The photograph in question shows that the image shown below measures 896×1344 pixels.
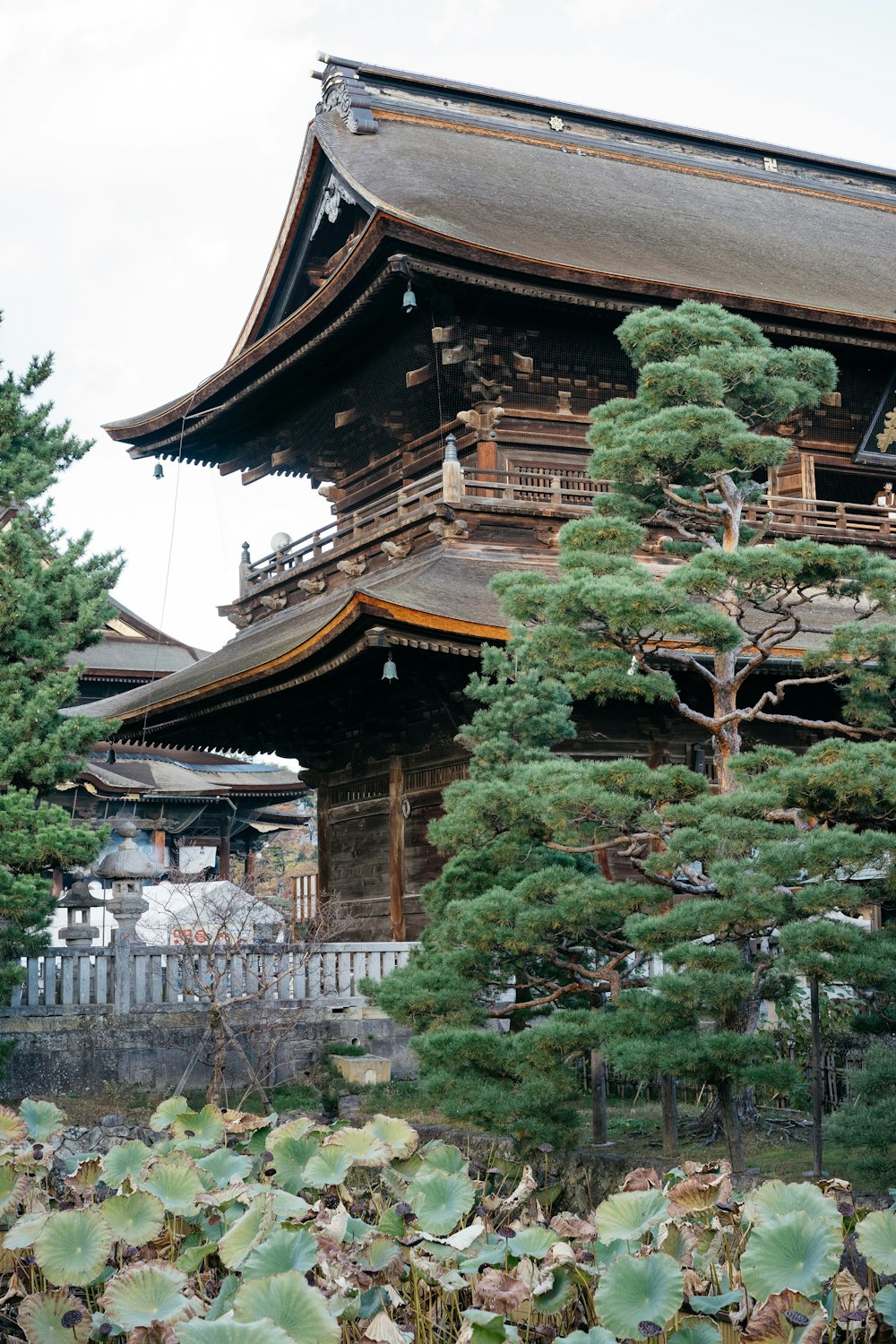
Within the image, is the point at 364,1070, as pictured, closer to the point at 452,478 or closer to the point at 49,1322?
the point at 452,478

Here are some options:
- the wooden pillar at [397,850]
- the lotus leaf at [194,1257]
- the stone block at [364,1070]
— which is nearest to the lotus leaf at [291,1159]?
the lotus leaf at [194,1257]

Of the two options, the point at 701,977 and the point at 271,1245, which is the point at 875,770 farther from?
the point at 271,1245

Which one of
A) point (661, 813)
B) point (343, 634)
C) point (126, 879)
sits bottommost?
point (126, 879)

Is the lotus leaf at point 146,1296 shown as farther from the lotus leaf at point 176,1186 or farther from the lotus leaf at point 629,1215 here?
the lotus leaf at point 629,1215

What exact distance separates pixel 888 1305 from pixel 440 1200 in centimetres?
192

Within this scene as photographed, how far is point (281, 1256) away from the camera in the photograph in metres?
5.20

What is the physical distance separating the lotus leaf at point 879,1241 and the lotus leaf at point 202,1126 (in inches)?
151

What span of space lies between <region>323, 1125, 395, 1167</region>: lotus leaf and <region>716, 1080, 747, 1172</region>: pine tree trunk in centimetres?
223

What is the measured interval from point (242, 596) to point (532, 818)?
1089 centimetres

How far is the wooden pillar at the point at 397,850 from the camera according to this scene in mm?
15688

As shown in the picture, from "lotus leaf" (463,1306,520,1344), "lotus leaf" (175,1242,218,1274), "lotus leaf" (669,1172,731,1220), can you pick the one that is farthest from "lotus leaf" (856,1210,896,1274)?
"lotus leaf" (175,1242,218,1274)

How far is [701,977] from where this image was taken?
7.78 metres

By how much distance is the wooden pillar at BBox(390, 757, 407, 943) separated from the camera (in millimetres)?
15688

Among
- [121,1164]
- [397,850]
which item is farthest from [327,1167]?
[397,850]
